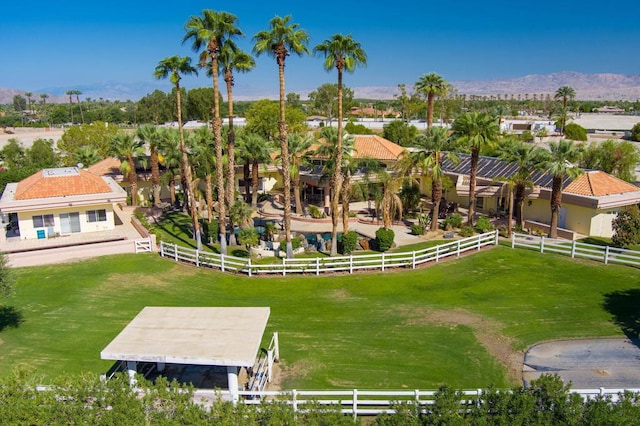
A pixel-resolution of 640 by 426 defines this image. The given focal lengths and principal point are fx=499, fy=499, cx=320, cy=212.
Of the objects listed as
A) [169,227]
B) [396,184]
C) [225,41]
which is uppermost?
[225,41]

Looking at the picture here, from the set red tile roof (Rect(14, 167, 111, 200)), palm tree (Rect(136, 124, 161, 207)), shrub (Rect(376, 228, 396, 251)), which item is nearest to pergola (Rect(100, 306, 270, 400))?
shrub (Rect(376, 228, 396, 251))

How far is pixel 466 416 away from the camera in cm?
1245

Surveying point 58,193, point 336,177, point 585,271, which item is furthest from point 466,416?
point 58,193

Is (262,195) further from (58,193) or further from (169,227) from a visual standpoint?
(58,193)

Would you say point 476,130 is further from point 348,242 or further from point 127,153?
point 127,153

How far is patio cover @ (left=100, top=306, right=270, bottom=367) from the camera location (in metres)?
13.6

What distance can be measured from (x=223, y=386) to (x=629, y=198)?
3492 cm

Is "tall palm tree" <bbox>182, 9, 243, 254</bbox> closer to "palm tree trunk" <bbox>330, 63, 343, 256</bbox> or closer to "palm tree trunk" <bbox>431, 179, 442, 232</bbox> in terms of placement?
"palm tree trunk" <bbox>330, 63, 343, 256</bbox>

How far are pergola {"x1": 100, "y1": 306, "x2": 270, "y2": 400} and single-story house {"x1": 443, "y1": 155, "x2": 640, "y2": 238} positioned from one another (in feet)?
91.9

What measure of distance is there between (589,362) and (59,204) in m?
30.7

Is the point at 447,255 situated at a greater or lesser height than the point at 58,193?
lesser

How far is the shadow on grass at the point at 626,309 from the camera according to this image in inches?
776

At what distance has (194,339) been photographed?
48.0 feet

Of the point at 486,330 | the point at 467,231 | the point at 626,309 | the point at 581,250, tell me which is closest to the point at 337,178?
the point at 467,231
